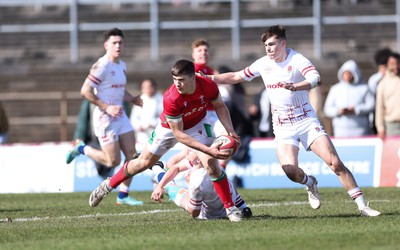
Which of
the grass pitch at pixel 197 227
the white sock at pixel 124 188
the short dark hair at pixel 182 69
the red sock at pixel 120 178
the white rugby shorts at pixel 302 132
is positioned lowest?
Result: the white sock at pixel 124 188

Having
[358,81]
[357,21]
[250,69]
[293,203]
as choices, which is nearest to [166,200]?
[293,203]

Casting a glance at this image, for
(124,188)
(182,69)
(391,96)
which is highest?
(182,69)

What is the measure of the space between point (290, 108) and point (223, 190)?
150 centimetres

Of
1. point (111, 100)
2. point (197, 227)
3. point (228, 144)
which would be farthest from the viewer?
point (111, 100)

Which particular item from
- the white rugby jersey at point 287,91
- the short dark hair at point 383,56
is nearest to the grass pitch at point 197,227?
the white rugby jersey at point 287,91

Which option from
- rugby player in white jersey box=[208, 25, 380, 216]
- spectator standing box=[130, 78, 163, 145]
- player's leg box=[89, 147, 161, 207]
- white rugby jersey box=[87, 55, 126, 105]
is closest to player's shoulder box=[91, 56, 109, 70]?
white rugby jersey box=[87, 55, 126, 105]

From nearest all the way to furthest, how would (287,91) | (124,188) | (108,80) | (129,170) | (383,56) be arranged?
(287,91) < (129,170) < (108,80) < (124,188) < (383,56)

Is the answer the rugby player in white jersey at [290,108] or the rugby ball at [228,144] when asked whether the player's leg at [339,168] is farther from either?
the rugby ball at [228,144]

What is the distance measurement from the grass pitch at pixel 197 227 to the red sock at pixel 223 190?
0.73 ft

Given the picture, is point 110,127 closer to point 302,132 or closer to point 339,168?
point 302,132

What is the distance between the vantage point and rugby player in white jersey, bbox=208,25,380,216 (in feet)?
41.4

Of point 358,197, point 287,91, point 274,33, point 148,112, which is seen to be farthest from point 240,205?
point 148,112

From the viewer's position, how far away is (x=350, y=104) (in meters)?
20.1

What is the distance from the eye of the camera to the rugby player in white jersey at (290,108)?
12.6 meters
